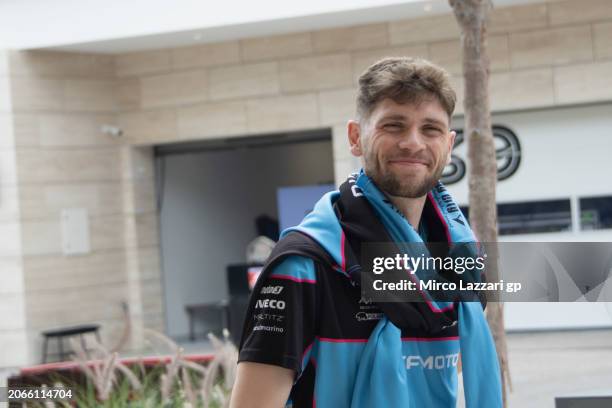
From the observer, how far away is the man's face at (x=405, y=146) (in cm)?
179

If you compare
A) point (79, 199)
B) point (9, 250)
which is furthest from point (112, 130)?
point (9, 250)

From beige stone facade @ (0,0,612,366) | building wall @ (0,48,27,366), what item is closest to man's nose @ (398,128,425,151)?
beige stone facade @ (0,0,612,366)

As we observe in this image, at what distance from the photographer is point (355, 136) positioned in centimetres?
189

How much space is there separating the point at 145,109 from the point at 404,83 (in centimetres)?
1370

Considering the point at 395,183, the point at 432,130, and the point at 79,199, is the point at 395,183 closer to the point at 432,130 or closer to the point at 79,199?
the point at 432,130

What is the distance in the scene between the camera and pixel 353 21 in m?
13.8

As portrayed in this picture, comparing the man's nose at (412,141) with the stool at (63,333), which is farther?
the stool at (63,333)

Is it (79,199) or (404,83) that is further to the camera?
(79,199)

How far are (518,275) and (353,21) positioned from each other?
1226 cm

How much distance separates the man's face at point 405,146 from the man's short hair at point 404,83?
0.01 meters

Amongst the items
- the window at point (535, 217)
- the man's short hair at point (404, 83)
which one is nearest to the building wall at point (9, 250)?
the window at point (535, 217)

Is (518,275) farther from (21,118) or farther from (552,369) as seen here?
(21,118)


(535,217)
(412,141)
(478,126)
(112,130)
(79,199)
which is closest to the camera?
(412,141)

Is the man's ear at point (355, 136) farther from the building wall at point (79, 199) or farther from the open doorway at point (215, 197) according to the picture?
the open doorway at point (215, 197)
